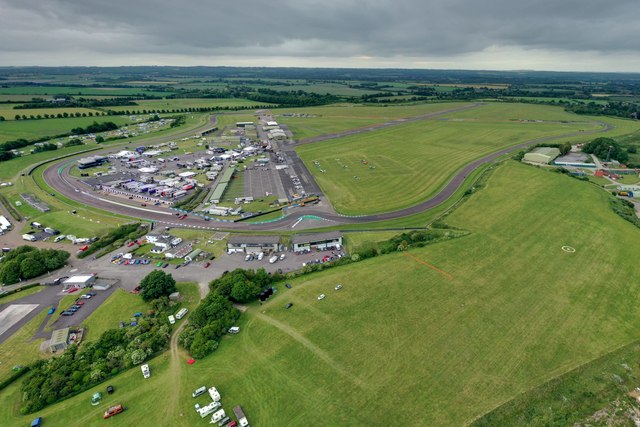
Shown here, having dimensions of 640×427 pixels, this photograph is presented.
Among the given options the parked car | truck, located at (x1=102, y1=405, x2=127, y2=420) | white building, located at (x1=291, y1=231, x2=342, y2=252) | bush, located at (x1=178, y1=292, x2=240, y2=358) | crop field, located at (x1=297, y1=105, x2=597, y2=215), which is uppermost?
crop field, located at (x1=297, y1=105, x2=597, y2=215)

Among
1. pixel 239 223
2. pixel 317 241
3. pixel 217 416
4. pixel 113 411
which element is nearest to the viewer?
pixel 217 416

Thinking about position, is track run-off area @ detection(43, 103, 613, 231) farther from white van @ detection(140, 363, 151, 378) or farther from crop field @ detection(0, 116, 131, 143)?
crop field @ detection(0, 116, 131, 143)

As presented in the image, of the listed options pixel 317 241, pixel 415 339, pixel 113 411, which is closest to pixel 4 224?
pixel 113 411

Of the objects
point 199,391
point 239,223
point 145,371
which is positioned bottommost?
point 145,371

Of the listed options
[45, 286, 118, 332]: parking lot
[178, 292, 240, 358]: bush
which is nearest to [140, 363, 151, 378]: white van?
[178, 292, 240, 358]: bush

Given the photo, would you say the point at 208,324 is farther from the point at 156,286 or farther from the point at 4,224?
the point at 4,224

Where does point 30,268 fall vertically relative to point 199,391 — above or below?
above

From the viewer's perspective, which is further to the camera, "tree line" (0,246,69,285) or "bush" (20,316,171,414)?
"tree line" (0,246,69,285)
